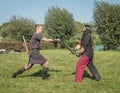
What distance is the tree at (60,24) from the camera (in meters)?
44.3

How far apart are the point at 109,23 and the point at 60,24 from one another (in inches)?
424

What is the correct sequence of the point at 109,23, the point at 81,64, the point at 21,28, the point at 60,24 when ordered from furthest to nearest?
the point at 21,28
the point at 60,24
the point at 109,23
the point at 81,64

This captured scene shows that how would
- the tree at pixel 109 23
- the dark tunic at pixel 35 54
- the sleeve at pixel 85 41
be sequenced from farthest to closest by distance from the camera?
1. the tree at pixel 109 23
2. the dark tunic at pixel 35 54
3. the sleeve at pixel 85 41

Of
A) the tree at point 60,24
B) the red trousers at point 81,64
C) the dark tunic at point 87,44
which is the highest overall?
the tree at point 60,24

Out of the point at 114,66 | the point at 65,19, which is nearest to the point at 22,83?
the point at 114,66

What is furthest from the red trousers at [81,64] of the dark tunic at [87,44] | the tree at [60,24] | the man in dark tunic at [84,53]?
the tree at [60,24]

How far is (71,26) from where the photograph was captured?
147 feet

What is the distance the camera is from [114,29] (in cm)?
3588

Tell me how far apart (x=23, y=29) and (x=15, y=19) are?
3120 mm

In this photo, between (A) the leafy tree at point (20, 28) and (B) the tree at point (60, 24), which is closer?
(B) the tree at point (60, 24)

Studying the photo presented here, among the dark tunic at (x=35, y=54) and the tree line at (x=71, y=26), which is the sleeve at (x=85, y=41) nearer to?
the dark tunic at (x=35, y=54)

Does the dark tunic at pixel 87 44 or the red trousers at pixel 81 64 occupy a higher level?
the dark tunic at pixel 87 44

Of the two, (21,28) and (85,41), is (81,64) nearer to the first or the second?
(85,41)

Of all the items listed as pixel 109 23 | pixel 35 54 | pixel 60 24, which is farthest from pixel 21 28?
pixel 35 54
